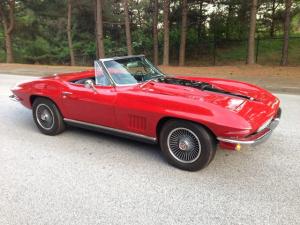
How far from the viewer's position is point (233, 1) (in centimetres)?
2339

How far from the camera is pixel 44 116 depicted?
4.91 meters

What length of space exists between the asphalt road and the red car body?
1.41 feet

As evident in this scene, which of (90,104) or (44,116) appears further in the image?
(44,116)

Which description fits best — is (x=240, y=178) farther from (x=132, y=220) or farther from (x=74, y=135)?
(x=74, y=135)

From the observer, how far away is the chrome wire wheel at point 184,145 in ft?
11.3

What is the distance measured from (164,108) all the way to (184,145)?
0.50 meters

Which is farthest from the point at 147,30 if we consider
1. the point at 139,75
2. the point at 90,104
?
the point at 90,104

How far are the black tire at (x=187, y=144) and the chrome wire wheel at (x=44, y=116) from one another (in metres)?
2.14

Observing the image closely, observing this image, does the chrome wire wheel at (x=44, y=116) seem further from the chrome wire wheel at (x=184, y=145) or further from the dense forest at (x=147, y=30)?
the dense forest at (x=147, y=30)

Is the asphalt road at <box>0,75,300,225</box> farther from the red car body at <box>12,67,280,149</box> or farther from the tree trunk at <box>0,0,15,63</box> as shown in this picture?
the tree trunk at <box>0,0,15,63</box>

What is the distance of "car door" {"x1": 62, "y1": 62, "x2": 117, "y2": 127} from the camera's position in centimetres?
406

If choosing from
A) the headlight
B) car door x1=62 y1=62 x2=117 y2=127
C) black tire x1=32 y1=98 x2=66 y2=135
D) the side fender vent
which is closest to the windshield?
car door x1=62 y1=62 x2=117 y2=127

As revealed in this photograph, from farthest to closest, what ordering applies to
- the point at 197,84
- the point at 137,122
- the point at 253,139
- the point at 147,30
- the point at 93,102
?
the point at 147,30 → the point at 197,84 → the point at 93,102 → the point at 137,122 → the point at 253,139

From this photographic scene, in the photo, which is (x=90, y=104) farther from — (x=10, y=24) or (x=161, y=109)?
(x=10, y=24)
